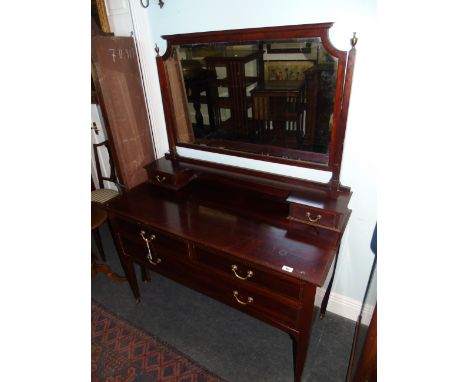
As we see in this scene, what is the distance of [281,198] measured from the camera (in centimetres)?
172

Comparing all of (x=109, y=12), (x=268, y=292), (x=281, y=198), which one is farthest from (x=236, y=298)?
(x=109, y=12)

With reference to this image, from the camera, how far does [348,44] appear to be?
4.34 ft

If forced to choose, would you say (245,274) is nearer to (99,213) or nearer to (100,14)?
(99,213)

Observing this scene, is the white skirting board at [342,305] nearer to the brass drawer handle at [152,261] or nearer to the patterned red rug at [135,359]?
the patterned red rug at [135,359]

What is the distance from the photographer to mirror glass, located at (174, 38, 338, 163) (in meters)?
1.43

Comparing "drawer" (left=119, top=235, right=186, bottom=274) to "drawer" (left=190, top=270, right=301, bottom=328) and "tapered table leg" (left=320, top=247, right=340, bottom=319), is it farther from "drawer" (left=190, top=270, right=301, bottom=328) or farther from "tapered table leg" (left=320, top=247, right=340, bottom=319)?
"tapered table leg" (left=320, top=247, right=340, bottom=319)

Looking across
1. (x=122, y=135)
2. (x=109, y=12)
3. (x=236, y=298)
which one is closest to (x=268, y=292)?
(x=236, y=298)
